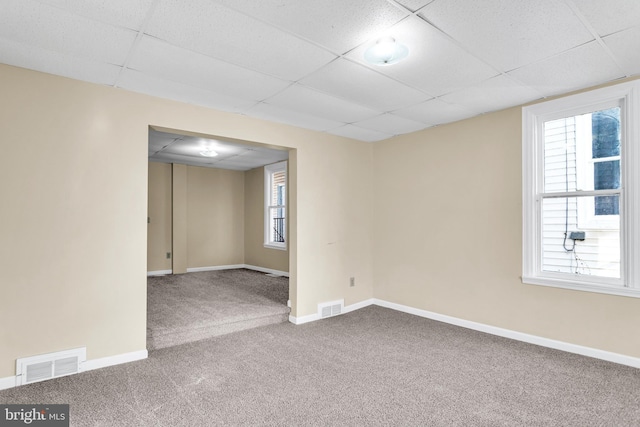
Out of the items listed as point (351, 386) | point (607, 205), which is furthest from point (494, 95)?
point (351, 386)

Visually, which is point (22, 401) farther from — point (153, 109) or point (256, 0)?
point (256, 0)

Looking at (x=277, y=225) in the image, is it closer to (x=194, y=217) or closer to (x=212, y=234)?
(x=212, y=234)

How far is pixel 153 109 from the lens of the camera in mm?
3137

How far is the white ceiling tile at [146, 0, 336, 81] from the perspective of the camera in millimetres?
1912

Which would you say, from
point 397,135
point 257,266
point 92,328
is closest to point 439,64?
point 397,135

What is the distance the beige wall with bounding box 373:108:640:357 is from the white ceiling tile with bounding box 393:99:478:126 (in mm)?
186

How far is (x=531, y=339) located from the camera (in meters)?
3.34

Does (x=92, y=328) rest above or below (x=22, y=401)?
above

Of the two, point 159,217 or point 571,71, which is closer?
point 571,71

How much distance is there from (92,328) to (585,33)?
165 inches

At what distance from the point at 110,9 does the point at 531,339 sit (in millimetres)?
4305

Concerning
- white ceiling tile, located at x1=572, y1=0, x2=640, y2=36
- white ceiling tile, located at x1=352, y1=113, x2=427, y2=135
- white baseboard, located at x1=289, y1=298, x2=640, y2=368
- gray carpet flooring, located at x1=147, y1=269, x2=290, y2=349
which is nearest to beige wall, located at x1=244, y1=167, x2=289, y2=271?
gray carpet flooring, located at x1=147, y1=269, x2=290, y2=349

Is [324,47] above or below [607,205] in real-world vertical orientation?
above

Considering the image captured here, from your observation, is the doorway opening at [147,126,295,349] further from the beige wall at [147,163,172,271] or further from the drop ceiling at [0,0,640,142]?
the drop ceiling at [0,0,640,142]
